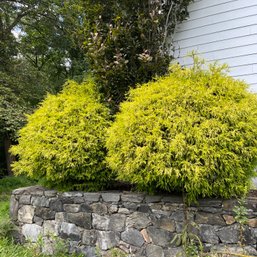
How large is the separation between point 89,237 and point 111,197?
561 millimetres

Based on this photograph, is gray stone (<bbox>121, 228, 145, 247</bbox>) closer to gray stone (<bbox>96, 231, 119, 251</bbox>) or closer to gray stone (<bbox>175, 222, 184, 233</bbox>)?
gray stone (<bbox>96, 231, 119, 251</bbox>)

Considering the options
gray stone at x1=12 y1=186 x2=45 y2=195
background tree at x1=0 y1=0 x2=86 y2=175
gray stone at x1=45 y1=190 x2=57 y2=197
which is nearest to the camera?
gray stone at x1=45 y1=190 x2=57 y2=197

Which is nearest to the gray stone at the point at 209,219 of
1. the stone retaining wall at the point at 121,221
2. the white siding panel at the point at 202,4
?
the stone retaining wall at the point at 121,221

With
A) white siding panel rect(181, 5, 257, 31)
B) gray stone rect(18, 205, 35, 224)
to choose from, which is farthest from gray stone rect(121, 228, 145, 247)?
white siding panel rect(181, 5, 257, 31)

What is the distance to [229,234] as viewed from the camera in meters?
2.65

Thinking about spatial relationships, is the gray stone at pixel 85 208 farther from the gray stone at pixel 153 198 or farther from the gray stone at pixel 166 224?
the gray stone at pixel 166 224

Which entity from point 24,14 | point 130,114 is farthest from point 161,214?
point 24,14

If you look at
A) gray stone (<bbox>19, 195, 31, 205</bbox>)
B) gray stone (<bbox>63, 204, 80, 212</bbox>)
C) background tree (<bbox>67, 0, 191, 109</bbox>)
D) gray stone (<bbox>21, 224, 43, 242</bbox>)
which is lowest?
gray stone (<bbox>21, 224, 43, 242</bbox>)

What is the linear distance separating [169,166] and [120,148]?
56 centimetres

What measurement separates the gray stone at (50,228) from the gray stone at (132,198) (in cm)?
101

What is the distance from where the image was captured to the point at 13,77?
7.58 meters

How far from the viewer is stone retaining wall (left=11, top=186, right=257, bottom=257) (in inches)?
106

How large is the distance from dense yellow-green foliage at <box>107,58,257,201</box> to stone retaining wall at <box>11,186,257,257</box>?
0.60 ft

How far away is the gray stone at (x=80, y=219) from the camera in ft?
11.1
